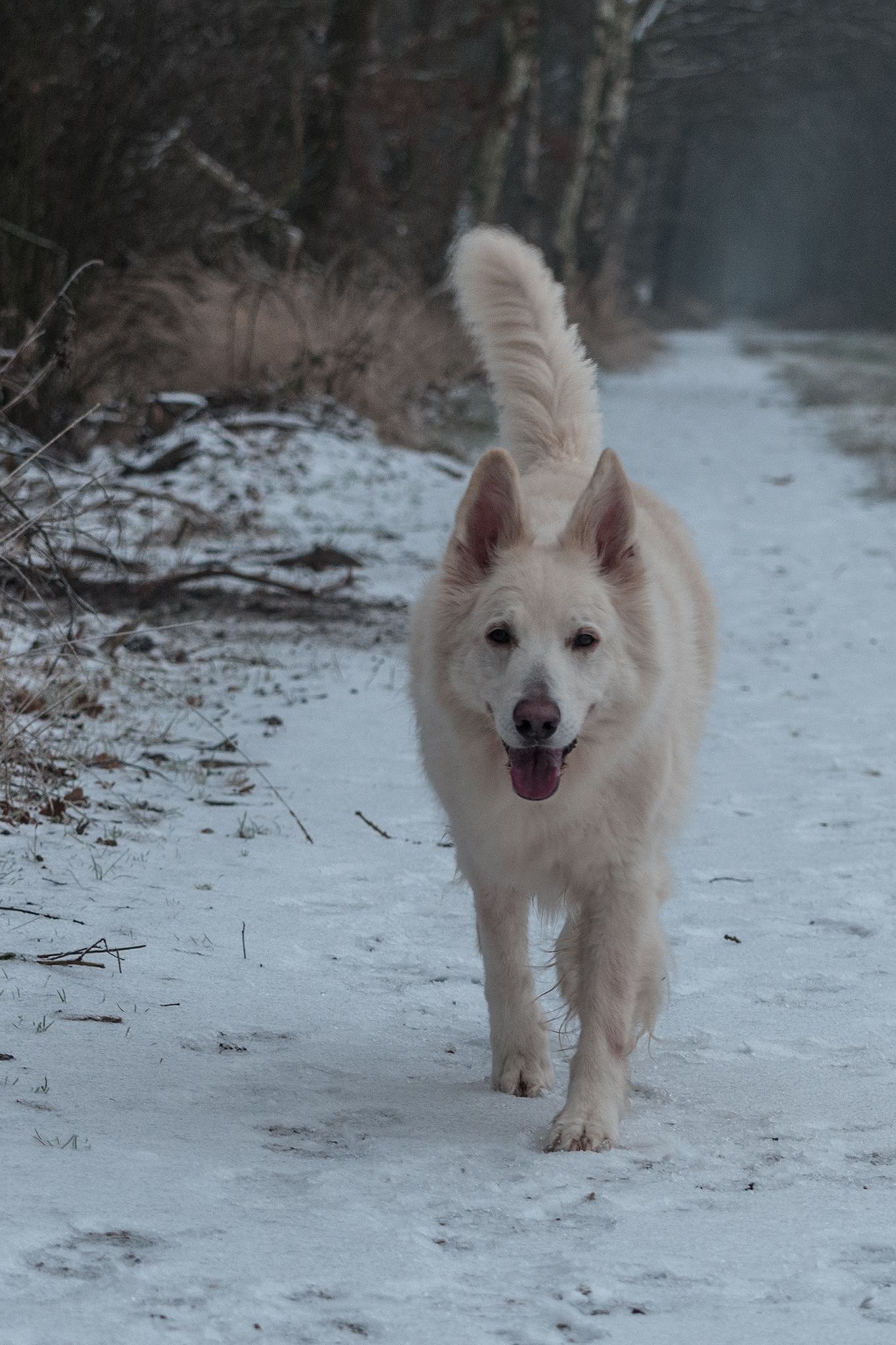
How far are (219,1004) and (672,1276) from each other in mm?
1484

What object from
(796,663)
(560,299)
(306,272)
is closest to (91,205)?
(306,272)

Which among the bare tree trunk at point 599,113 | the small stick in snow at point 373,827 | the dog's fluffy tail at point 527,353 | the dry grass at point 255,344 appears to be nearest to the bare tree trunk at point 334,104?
the dry grass at point 255,344

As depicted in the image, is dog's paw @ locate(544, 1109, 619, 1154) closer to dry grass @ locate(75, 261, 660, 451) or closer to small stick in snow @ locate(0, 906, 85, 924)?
small stick in snow @ locate(0, 906, 85, 924)

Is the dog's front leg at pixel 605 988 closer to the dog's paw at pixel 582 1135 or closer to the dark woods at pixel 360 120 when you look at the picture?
the dog's paw at pixel 582 1135

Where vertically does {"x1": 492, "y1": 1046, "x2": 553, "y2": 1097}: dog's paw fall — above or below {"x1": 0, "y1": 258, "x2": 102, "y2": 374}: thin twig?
below

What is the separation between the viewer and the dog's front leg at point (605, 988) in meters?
3.22

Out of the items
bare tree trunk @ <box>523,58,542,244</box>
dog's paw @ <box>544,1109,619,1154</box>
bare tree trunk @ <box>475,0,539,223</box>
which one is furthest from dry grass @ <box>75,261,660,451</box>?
bare tree trunk @ <box>523,58,542,244</box>

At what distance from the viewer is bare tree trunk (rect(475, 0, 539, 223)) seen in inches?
746

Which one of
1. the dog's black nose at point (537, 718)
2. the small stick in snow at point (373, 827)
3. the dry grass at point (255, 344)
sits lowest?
the small stick in snow at point (373, 827)

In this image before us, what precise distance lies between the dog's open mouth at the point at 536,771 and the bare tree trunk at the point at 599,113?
22543 millimetres

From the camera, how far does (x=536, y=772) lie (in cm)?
316

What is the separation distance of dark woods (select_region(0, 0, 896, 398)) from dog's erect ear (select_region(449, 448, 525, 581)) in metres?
7.12

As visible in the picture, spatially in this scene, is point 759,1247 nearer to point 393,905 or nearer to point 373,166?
point 393,905

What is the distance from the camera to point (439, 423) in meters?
14.8
